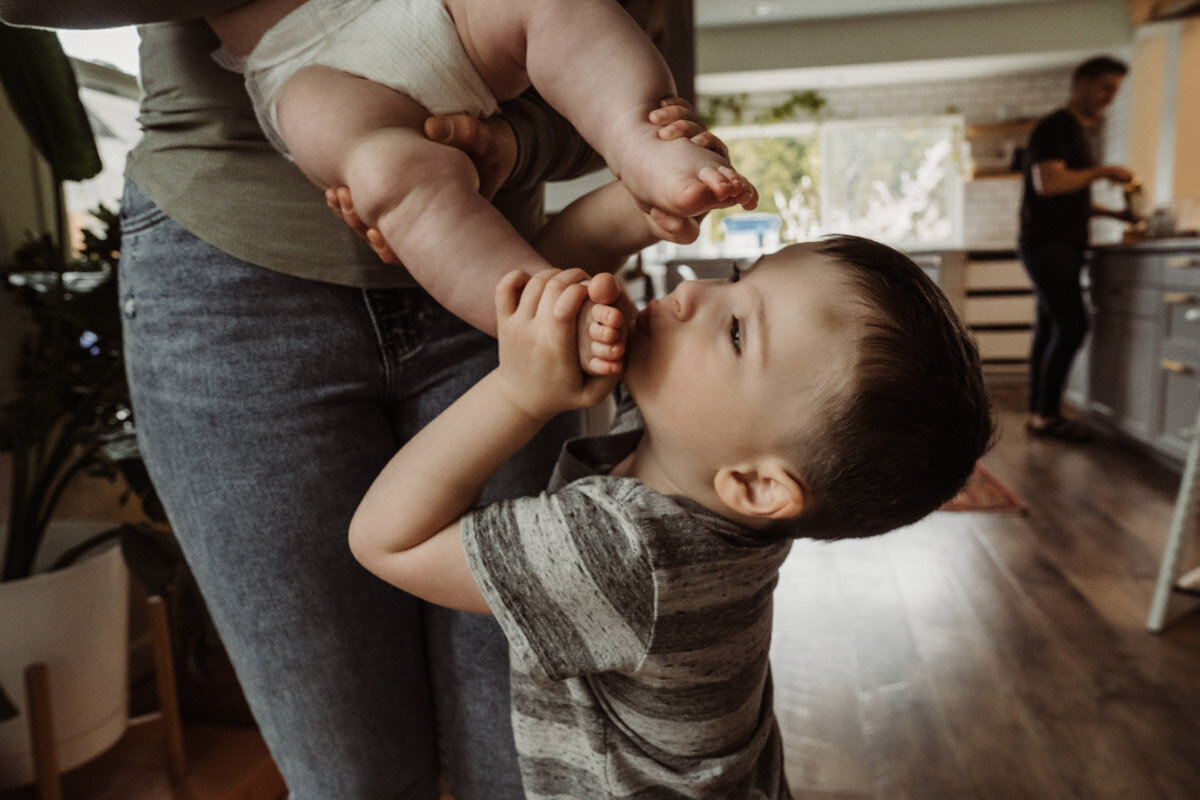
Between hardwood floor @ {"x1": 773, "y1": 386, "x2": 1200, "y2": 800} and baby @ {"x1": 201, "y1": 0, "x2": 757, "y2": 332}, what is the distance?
5.50 feet

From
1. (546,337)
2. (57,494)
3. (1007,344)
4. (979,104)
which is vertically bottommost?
(1007,344)

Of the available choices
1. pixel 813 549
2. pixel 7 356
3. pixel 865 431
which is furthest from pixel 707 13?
pixel 865 431

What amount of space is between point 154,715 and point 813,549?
2.19 meters

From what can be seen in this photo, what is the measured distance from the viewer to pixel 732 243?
24.8 ft

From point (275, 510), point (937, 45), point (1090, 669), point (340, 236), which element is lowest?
point (1090, 669)

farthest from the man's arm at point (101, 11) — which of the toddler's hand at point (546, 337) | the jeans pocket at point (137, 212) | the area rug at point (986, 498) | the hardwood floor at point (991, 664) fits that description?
the area rug at point (986, 498)

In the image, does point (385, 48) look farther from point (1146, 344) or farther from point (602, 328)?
point (1146, 344)

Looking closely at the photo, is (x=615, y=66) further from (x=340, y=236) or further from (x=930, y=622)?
(x=930, y=622)

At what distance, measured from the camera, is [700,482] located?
0.74 meters

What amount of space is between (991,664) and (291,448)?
7.10 ft

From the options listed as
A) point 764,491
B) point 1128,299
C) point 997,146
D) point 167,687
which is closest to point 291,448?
point 764,491

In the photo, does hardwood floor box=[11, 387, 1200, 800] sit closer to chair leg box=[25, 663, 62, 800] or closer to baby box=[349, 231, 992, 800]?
chair leg box=[25, 663, 62, 800]

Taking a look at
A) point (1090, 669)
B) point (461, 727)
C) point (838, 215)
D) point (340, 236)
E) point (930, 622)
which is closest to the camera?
point (340, 236)

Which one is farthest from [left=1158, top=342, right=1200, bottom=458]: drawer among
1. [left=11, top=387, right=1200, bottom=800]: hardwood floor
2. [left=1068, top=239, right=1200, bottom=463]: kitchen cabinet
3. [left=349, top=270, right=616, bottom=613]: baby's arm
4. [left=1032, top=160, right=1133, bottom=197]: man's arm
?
[left=349, top=270, right=616, bottom=613]: baby's arm
